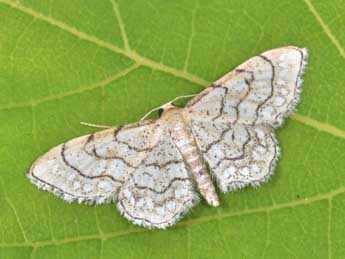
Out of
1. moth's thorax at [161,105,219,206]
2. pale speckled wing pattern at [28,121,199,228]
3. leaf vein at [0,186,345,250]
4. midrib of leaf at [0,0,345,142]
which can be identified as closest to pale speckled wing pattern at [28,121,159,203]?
pale speckled wing pattern at [28,121,199,228]

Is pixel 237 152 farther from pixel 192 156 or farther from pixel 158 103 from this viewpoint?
pixel 158 103

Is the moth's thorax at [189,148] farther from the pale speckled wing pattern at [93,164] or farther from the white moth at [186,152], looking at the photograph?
the pale speckled wing pattern at [93,164]

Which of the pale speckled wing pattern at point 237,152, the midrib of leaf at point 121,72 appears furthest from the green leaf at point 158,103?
the pale speckled wing pattern at point 237,152

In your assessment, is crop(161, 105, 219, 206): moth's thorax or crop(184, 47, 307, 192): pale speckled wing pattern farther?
crop(161, 105, 219, 206): moth's thorax

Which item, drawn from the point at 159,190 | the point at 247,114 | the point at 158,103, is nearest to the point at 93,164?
the point at 159,190

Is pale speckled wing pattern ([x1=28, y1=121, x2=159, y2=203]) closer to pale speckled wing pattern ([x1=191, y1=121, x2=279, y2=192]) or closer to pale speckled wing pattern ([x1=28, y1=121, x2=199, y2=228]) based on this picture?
pale speckled wing pattern ([x1=28, y1=121, x2=199, y2=228])
